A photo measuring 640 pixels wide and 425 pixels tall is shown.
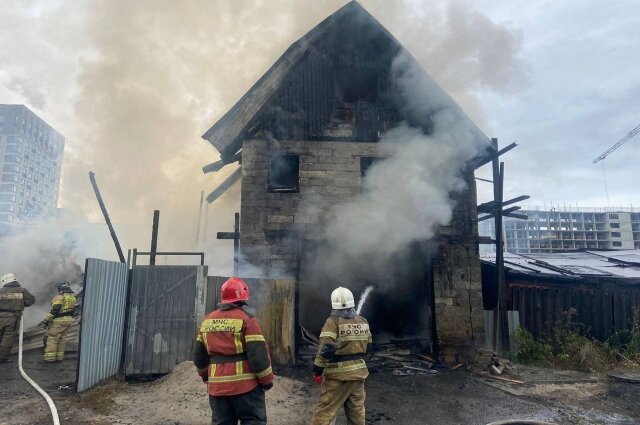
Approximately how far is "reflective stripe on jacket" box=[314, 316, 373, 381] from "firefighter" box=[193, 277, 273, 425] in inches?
30.9

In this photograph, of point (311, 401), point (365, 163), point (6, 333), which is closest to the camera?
point (311, 401)

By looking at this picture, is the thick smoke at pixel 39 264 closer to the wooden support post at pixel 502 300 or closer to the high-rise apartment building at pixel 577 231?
the wooden support post at pixel 502 300

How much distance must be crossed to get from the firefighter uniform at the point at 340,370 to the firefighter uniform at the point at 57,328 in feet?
20.7

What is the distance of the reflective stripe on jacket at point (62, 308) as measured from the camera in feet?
25.1

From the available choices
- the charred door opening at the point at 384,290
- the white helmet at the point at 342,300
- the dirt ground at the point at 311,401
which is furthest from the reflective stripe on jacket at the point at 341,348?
the charred door opening at the point at 384,290

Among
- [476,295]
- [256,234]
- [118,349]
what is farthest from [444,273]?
[118,349]

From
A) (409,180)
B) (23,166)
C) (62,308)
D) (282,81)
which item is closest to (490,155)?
(409,180)

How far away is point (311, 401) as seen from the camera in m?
5.72

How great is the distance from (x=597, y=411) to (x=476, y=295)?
3.38 meters

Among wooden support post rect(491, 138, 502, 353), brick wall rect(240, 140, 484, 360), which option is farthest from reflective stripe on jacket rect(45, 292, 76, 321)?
wooden support post rect(491, 138, 502, 353)

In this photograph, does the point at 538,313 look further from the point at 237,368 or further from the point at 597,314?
the point at 237,368

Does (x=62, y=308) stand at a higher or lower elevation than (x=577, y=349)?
higher

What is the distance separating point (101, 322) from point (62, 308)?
2550 mm

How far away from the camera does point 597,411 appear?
5.59 m
